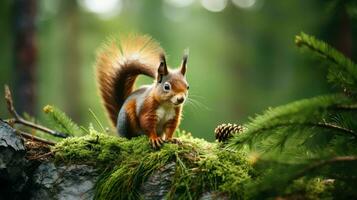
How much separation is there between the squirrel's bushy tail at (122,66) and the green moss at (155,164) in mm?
758

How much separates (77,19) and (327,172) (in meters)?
13.1

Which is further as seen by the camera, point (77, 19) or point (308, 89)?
point (77, 19)

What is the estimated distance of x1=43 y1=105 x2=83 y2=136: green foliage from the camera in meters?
3.46

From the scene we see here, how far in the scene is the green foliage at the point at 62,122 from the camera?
3.46m

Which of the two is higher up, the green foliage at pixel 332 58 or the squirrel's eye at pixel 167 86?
the squirrel's eye at pixel 167 86

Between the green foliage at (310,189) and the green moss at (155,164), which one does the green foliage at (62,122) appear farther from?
the green foliage at (310,189)

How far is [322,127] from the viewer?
6.72 ft

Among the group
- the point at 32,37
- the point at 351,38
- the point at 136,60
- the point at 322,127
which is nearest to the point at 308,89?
the point at 351,38

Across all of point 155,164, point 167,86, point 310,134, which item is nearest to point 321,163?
point 310,134

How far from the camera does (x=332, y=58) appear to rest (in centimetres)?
185

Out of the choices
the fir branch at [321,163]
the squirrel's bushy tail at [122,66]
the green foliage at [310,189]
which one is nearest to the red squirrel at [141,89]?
the squirrel's bushy tail at [122,66]

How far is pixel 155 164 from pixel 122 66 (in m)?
1.16

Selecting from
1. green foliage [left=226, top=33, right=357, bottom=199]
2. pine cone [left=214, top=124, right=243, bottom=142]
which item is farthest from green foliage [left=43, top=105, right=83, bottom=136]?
green foliage [left=226, top=33, right=357, bottom=199]

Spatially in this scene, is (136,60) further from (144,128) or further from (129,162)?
(129,162)
